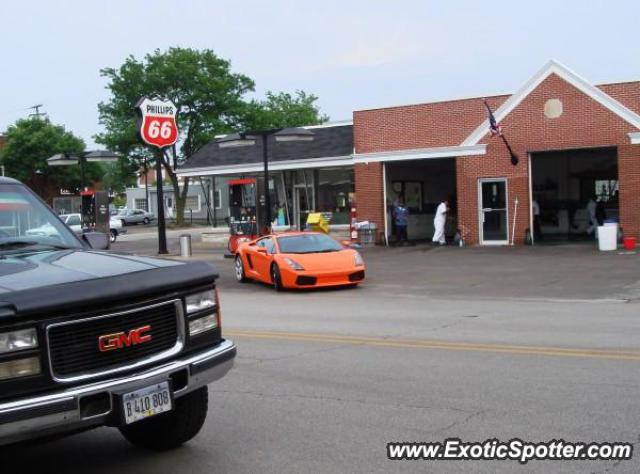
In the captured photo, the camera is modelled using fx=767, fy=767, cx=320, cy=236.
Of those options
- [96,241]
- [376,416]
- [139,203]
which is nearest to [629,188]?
[376,416]

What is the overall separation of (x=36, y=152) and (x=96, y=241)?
188ft

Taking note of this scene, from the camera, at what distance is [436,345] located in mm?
9250

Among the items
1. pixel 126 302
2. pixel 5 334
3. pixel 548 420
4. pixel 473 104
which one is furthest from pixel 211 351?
pixel 473 104

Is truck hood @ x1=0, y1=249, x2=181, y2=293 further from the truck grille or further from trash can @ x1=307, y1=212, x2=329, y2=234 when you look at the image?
trash can @ x1=307, y1=212, x2=329, y2=234

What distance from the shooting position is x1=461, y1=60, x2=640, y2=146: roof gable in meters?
23.9

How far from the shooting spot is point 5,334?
399 centimetres

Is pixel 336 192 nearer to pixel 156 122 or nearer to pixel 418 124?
pixel 418 124

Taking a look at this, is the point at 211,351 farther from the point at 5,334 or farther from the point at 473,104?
the point at 473,104

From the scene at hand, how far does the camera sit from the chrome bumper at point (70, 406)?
393cm

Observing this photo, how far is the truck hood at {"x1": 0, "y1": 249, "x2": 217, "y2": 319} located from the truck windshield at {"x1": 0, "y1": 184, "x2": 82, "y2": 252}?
275 millimetres

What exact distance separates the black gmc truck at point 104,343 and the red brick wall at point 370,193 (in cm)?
2422

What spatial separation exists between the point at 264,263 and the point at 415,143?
12.2 m

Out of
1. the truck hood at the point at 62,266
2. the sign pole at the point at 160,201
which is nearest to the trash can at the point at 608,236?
the sign pole at the point at 160,201

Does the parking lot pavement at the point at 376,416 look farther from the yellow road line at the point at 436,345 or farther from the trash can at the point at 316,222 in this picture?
the trash can at the point at 316,222
